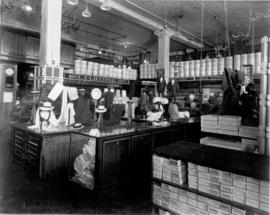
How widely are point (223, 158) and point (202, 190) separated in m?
0.31

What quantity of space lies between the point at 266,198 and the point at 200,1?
4.54 meters

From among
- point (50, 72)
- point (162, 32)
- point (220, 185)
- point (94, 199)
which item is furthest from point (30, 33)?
point (220, 185)

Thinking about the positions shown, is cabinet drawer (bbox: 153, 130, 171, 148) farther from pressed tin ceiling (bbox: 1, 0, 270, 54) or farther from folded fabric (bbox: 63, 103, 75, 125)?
pressed tin ceiling (bbox: 1, 0, 270, 54)

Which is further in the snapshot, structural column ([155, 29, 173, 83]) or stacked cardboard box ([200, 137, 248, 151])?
structural column ([155, 29, 173, 83])

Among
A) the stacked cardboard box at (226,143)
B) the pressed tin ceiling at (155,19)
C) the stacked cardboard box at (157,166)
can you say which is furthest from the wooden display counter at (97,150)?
the pressed tin ceiling at (155,19)

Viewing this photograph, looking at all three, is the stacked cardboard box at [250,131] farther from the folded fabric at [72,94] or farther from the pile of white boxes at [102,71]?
the pile of white boxes at [102,71]

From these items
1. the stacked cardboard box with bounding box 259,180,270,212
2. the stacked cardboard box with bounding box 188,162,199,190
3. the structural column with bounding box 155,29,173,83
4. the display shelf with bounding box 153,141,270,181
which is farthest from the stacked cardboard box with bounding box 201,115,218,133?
the structural column with bounding box 155,29,173,83

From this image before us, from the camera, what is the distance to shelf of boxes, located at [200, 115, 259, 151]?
2.28 meters

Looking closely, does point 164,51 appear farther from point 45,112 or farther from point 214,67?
point 45,112

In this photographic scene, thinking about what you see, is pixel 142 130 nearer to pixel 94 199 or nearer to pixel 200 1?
pixel 94 199

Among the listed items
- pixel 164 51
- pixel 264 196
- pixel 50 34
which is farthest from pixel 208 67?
pixel 264 196

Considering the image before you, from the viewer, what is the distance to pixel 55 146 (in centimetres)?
315

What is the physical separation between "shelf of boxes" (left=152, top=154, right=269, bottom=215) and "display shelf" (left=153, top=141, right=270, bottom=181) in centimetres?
7

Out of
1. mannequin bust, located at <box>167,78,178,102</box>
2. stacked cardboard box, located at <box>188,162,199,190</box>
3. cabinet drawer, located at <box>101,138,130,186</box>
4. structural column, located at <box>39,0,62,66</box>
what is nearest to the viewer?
stacked cardboard box, located at <box>188,162,199,190</box>
